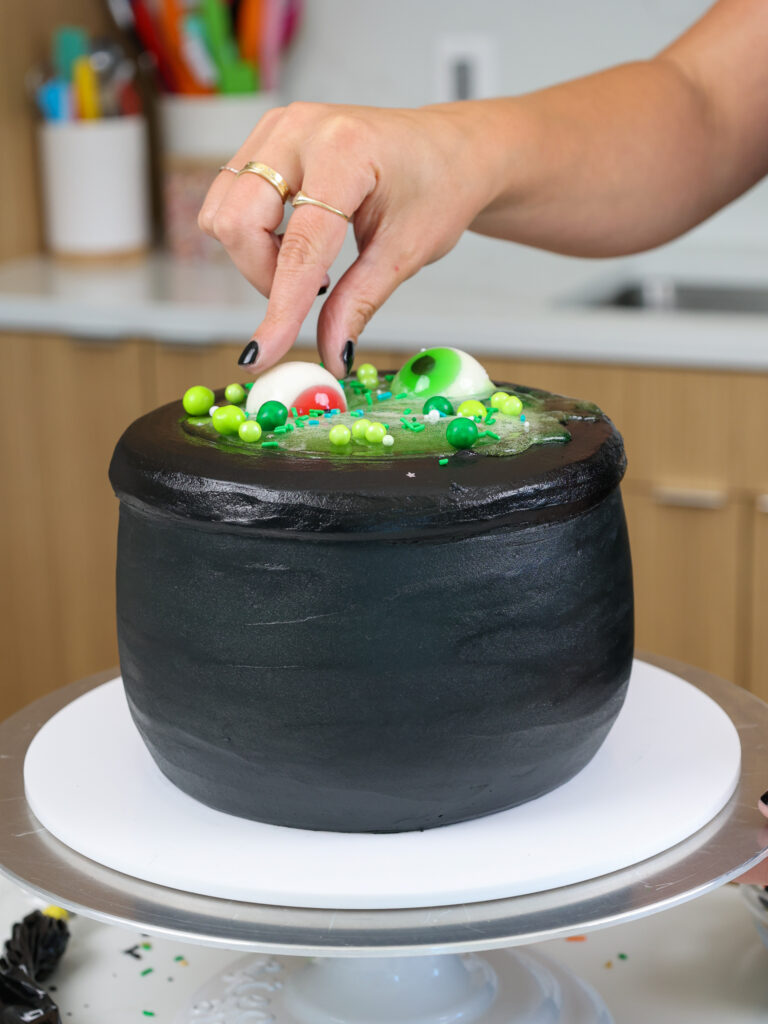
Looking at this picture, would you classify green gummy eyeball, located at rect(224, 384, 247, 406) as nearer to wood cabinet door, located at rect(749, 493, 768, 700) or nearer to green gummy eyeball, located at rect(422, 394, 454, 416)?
green gummy eyeball, located at rect(422, 394, 454, 416)

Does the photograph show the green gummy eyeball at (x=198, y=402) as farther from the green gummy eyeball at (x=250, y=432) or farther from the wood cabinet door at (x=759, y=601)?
the wood cabinet door at (x=759, y=601)

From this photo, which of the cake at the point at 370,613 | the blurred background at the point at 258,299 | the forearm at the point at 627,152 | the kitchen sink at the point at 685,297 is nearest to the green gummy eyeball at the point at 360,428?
the cake at the point at 370,613

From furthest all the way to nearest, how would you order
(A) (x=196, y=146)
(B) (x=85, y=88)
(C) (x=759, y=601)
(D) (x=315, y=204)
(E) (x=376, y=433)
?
(A) (x=196, y=146) < (B) (x=85, y=88) < (C) (x=759, y=601) < (D) (x=315, y=204) < (E) (x=376, y=433)

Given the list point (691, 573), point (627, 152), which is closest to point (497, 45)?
point (691, 573)

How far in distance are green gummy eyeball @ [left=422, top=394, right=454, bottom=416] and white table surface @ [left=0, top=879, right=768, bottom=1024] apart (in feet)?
1.32

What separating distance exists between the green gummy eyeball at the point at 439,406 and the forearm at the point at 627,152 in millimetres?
278

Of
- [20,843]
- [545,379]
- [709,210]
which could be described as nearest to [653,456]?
[545,379]

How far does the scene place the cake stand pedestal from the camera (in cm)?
69

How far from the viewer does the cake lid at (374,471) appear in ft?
2.42

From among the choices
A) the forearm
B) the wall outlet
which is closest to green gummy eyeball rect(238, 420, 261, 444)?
the forearm

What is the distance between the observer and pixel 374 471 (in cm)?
76

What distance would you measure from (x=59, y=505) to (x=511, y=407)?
5.16ft

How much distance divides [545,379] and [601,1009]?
121 centimetres

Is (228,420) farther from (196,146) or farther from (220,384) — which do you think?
(196,146)
